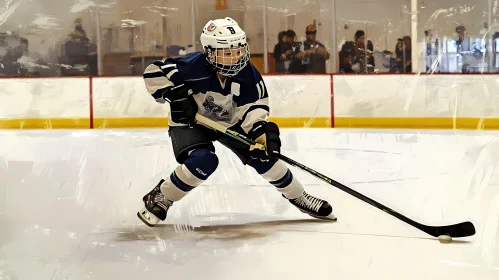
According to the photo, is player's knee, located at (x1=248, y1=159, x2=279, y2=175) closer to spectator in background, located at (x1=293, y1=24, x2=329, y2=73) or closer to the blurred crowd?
the blurred crowd

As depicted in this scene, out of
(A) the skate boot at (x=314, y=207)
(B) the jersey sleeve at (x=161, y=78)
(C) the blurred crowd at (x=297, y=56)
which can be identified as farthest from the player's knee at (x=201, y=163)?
(C) the blurred crowd at (x=297, y=56)

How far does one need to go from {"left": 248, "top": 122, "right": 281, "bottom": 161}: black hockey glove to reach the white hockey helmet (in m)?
0.24

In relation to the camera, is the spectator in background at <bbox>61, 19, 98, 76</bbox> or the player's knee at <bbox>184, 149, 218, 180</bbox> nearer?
the player's knee at <bbox>184, 149, 218, 180</bbox>

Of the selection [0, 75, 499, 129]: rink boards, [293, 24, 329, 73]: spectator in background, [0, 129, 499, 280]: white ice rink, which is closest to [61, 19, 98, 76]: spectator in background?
[0, 75, 499, 129]: rink boards

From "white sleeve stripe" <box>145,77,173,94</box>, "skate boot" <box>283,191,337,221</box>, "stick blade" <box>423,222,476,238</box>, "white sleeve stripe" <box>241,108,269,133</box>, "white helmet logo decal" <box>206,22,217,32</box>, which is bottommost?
"stick blade" <box>423,222,476,238</box>

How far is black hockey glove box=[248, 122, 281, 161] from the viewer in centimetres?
269

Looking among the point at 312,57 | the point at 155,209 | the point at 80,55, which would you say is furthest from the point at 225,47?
the point at 80,55

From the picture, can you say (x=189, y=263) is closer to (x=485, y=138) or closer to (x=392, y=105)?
(x=485, y=138)

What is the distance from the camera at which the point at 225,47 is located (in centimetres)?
267

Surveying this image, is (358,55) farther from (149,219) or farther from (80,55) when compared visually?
(149,219)

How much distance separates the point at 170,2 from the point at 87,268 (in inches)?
238

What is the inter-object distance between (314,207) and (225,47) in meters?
0.78

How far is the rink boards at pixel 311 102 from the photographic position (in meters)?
6.61

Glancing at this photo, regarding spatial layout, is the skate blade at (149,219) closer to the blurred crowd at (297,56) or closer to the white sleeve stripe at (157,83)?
the white sleeve stripe at (157,83)
